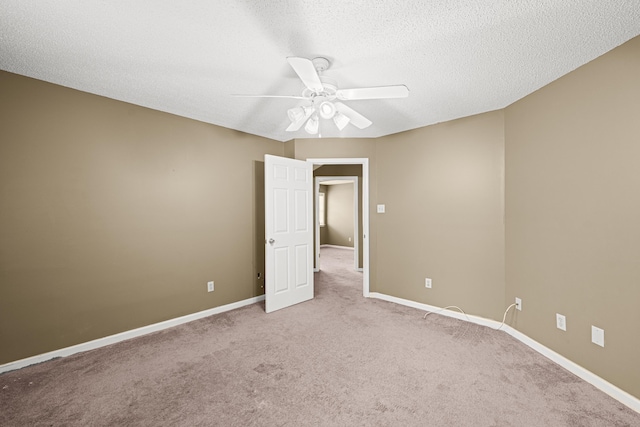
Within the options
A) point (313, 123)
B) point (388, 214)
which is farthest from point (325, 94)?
point (388, 214)

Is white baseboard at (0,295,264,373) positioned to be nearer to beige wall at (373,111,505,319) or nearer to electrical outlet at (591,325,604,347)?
beige wall at (373,111,505,319)

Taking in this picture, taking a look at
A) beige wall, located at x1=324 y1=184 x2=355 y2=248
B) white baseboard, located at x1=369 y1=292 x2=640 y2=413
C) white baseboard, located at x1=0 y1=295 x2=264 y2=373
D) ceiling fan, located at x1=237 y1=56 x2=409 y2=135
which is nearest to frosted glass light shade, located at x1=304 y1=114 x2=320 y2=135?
ceiling fan, located at x1=237 y1=56 x2=409 y2=135

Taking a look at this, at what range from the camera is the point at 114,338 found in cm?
265

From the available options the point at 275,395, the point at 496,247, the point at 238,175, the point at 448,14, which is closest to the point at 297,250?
the point at 238,175

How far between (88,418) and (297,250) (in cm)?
250

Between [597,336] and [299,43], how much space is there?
2957mm

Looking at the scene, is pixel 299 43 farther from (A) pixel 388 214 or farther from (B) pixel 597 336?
(B) pixel 597 336

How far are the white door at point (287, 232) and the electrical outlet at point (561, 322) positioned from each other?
272cm

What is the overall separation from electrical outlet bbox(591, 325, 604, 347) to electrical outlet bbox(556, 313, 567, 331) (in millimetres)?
220

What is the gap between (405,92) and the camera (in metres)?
1.82

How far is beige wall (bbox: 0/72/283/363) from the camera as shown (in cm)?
221

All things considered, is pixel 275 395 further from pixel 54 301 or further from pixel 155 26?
pixel 155 26

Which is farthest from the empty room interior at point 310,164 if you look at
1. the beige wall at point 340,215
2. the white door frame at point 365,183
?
the beige wall at point 340,215

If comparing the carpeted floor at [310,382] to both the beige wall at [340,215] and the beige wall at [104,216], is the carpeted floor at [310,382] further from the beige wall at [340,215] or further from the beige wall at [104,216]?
the beige wall at [340,215]
